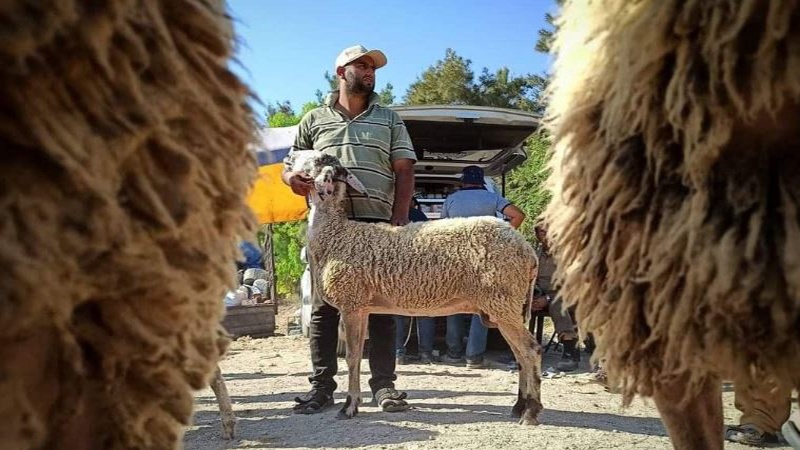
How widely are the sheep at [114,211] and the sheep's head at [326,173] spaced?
3.63 m

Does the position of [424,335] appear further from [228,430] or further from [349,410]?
[228,430]

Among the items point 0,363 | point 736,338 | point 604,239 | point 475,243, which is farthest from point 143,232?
point 475,243

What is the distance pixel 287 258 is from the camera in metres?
19.0

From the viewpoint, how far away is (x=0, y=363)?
98 centimetres

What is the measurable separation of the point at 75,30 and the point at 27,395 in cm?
56

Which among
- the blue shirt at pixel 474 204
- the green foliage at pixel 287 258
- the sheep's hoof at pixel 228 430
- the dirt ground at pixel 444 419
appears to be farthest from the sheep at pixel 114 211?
the green foliage at pixel 287 258

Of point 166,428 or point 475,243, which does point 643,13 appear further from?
point 475,243

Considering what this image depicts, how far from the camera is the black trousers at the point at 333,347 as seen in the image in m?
5.28

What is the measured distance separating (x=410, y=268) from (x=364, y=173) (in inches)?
32.5

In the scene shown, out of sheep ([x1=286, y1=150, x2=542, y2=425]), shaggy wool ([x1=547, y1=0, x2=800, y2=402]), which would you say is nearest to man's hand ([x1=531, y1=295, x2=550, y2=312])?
sheep ([x1=286, y1=150, x2=542, y2=425])

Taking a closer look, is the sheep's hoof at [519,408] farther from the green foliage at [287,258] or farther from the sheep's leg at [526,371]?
the green foliage at [287,258]

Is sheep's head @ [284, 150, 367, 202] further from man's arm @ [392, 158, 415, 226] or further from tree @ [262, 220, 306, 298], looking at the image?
tree @ [262, 220, 306, 298]

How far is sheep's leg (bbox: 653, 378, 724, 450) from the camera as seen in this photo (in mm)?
1819

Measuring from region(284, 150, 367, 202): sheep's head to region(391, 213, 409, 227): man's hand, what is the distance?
0.33m
